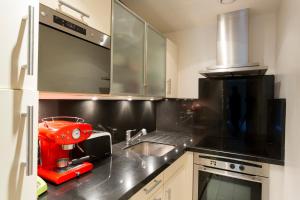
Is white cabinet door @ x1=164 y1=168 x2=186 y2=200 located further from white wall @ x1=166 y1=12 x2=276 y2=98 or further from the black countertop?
white wall @ x1=166 y1=12 x2=276 y2=98

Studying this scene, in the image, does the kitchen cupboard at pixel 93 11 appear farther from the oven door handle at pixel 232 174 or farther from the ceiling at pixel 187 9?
the oven door handle at pixel 232 174

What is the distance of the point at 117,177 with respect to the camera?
1030mm

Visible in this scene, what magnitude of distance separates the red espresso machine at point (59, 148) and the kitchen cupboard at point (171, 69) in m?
1.34

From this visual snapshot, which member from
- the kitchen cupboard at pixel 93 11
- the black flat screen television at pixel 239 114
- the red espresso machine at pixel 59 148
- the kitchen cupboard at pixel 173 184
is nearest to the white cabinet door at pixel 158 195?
the kitchen cupboard at pixel 173 184

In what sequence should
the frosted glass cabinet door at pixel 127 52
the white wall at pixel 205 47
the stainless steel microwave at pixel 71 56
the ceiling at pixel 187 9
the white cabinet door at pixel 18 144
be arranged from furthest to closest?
the white wall at pixel 205 47, the ceiling at pixel 187 9, the frosted glass cabinet door at pixel 127 52, the stainless steel microwave at pixel 71 56, the white cabinet door at pixel 18 144

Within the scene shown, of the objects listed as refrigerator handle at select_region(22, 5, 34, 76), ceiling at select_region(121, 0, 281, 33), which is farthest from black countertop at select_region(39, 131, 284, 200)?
ceiling at select_region(121, 0, 281, 33)

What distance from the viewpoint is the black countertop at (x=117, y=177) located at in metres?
0.84

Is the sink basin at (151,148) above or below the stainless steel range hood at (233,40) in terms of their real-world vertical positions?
below

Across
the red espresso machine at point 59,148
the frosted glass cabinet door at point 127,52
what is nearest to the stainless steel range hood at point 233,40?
the frosted glass cabinet door at point 127,52

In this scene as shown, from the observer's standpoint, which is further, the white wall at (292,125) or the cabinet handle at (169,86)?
the cabinet handle at (169,86)

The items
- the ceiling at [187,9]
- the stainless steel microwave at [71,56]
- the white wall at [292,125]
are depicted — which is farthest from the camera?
the ceiling at [187,9]

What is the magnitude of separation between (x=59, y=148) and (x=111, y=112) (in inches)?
29.6

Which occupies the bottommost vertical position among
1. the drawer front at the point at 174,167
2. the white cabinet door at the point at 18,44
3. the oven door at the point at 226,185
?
the oven door at the point at 226,185

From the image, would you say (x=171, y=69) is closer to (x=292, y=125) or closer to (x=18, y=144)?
(x=292, y=125)
